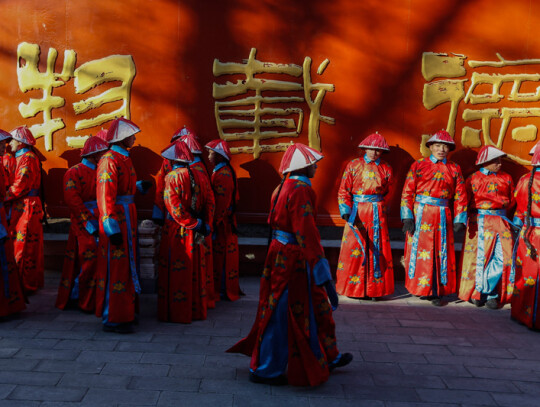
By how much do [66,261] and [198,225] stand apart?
1.58 meters

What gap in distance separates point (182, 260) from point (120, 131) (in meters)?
1.37

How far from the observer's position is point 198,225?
5348mm

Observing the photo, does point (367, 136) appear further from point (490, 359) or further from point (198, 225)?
point (490, 359)

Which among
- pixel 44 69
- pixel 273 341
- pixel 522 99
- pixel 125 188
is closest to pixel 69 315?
pixel 125 188

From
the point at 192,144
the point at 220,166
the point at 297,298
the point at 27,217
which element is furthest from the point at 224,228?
the point at 297,298

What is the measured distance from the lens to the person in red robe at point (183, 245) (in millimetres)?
5219

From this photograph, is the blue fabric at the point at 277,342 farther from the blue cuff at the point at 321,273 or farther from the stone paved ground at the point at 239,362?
the blue cuff at the point at 321,273

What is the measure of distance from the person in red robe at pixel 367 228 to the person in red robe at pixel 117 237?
2530 millimetres

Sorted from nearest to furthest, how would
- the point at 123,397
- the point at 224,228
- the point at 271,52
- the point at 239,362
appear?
the point at 123,397 → the point at 239,362 → the point at 224,228 → the point at 271,52

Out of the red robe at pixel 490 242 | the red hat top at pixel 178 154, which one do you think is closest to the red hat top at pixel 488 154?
the red robe at pixel 490 242

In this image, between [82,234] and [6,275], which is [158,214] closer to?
[82,234]

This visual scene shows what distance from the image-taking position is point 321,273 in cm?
370

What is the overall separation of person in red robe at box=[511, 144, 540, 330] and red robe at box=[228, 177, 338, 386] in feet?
8.55

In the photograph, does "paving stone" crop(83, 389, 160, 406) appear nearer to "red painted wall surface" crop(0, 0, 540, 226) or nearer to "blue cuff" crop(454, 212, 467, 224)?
"red painted wall surface" crop(0, 0, 540, 226)
